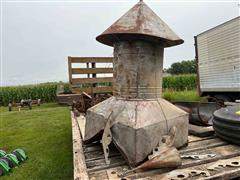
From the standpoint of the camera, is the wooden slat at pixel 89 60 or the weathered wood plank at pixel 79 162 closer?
the weathered wood plank at pixel 79 162

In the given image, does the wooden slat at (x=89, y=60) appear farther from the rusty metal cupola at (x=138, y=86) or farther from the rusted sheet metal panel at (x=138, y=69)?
the rusted sheet metal panel at (x=138, y=69)

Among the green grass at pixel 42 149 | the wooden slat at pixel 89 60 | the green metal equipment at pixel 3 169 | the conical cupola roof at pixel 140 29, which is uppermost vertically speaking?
the wooden slat at pixel 89 60

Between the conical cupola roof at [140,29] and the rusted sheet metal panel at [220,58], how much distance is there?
5467 millimetres

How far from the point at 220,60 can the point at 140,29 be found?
6.62 meters

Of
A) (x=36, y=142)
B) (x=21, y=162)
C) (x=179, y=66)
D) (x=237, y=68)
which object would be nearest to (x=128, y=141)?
(x=21, y=162)

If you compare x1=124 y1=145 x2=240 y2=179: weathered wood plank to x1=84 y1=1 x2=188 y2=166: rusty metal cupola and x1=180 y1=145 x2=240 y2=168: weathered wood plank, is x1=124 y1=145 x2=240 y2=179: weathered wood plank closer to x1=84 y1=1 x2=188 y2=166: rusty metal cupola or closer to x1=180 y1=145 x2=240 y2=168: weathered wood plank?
x1=180 y1=145 x2=240 y2=168: weathered wood plank

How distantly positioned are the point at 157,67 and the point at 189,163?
0.77 m

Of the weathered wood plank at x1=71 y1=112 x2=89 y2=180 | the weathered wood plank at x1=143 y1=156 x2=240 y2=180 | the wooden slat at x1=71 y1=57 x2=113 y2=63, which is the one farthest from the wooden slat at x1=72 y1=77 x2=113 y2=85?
the weathered wood plank at x1=143 y1=156 x2=240 y2=180

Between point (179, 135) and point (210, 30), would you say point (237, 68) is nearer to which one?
point (210, 30)

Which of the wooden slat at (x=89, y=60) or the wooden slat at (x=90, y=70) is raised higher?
the wooden slat at (x=89, y=60)

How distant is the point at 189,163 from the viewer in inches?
55.1

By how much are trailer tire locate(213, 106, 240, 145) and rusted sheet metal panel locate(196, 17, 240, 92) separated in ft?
17.1

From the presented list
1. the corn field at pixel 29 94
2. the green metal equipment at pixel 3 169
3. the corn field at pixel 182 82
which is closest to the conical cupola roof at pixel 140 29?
the green metal equipment at pixel 3 169

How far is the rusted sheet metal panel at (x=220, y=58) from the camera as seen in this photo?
6465 millimetres
